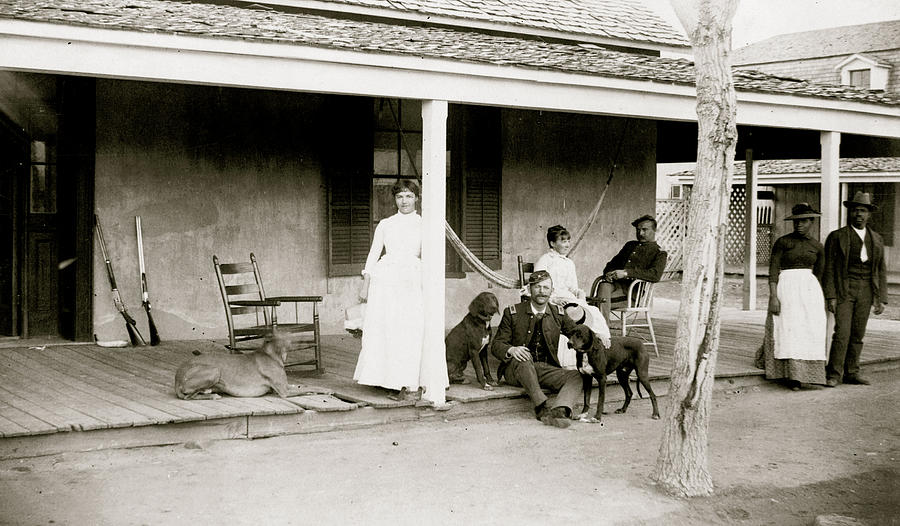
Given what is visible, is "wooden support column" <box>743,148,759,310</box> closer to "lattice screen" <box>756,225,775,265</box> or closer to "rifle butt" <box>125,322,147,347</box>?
"rifle butt" <box>125,322,147,347</box>

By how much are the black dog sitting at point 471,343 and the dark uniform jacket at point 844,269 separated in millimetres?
3360

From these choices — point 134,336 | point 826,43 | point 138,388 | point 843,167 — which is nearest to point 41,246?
point 134,336

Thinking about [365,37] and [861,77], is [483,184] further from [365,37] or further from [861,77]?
[861,77]

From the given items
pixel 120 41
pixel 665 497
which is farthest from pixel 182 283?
pixel 665 497

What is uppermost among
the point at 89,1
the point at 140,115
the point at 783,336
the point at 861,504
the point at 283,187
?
the point at 89,1

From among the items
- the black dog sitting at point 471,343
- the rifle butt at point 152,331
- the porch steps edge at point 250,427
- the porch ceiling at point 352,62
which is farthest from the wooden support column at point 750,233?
the rifle butt at point 152,331

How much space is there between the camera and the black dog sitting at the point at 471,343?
7.34 m

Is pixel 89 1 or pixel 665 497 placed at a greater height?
pixel 89 1

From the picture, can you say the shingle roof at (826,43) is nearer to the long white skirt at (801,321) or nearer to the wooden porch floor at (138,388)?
the wooden porch floor at (138,388)

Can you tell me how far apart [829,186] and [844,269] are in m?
1.05

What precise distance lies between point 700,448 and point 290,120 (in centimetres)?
577

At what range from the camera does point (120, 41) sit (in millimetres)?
5844

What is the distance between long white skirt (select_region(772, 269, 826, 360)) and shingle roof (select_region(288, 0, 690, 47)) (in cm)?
442

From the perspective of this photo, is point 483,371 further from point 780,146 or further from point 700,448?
point 780,146
